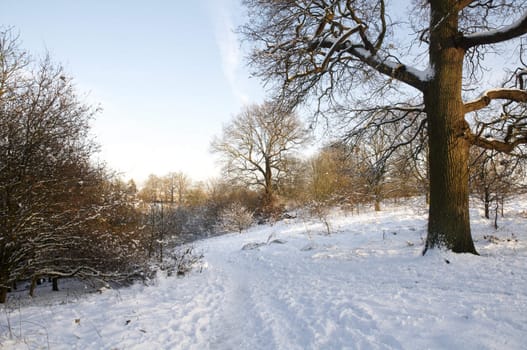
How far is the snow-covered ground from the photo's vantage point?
314 cm

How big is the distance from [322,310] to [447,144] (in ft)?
15.8

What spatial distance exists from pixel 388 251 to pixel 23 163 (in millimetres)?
8943

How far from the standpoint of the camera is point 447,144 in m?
6.26

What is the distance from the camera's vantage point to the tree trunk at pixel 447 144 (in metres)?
6.14

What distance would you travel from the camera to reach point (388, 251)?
7707 millimetres

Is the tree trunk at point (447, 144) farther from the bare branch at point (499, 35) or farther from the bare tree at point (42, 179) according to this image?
the bare tree at point (42, 179)

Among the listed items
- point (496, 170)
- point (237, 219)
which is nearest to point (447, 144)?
point (496, 170)

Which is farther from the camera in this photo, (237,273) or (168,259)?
(168,259)

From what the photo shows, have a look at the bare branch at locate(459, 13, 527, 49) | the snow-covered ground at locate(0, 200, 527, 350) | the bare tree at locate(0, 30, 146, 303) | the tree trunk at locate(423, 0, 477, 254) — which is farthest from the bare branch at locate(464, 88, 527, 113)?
the bare tree at locate(0, 30, 146, 303)

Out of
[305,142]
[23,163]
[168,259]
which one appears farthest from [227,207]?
[23,163]

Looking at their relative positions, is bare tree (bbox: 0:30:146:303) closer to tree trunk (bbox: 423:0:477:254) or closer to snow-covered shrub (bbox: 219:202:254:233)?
tree trunk (bbox: 423:0:477:254)

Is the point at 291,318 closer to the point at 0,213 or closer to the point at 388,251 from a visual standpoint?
the point at 388,251

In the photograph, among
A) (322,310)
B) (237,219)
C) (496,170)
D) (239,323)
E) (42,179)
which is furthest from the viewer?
(237,219)

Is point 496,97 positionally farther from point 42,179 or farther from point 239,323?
point 42,179
